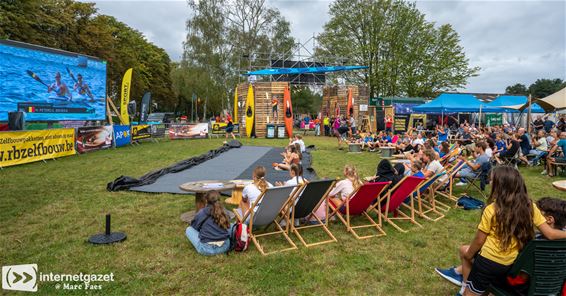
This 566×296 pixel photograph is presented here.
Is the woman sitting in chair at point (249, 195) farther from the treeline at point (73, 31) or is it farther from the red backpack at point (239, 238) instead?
the treeline at point (73, 31)

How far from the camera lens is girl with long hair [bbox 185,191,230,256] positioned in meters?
4.30

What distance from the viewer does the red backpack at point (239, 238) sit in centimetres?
440

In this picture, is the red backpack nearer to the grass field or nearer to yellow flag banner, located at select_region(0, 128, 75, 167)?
the grass field

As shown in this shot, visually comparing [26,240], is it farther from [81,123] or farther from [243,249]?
[81,123]

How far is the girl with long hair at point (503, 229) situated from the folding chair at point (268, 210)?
2263mm

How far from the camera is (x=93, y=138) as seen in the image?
48.4 feet

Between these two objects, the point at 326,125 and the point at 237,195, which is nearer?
the point at 237,195

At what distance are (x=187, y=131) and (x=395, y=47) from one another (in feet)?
66.3

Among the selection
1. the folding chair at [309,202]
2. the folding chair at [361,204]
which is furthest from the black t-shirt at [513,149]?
the folding chair at [309,202]

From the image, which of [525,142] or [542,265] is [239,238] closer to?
[542,265]

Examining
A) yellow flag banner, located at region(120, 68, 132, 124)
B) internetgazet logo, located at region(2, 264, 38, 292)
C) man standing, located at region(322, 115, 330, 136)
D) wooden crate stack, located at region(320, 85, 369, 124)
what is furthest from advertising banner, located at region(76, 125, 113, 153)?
wooden crate stack, located at region(320, 85, 369, 124)

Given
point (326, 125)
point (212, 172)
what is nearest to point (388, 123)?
point (326, 125)

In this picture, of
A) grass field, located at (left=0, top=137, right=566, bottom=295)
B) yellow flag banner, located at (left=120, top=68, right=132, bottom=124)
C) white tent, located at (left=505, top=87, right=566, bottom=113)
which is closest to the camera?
grass field, located at (left=0, top=137, right=566, bottom=295)

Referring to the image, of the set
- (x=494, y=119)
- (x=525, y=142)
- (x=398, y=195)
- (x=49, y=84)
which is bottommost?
(x=398, y=195)
